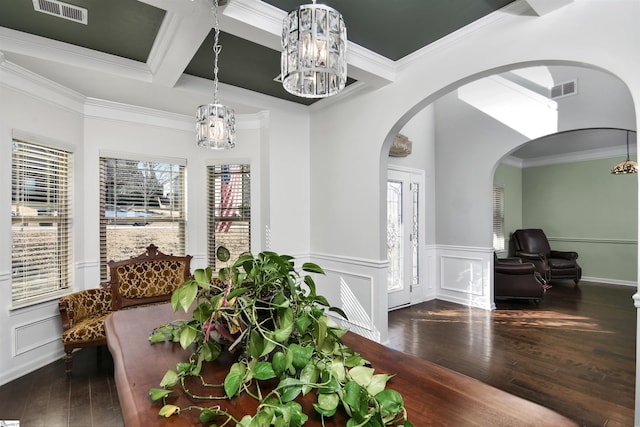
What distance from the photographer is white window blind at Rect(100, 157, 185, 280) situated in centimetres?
375

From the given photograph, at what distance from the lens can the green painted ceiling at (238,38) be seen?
7.50ft

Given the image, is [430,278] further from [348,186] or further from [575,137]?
[575,137]

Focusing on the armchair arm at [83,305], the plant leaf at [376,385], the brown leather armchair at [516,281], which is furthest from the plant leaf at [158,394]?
the brown leather armchair at [516,281]

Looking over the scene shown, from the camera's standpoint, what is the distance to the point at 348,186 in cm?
368

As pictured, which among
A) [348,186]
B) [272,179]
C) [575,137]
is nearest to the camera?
[348,186]

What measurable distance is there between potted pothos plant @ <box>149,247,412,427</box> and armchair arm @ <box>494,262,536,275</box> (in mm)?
4960

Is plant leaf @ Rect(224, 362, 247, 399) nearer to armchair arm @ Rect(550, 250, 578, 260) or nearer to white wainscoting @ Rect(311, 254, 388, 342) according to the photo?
white wainscoting @ Rect(311, 254, 388, 342)

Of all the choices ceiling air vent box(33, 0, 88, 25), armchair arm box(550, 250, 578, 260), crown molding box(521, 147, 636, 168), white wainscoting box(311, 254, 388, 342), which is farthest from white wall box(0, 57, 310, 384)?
crown molding box(521, 147, 636, 168)

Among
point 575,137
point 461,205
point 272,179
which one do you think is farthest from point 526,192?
point 272,179

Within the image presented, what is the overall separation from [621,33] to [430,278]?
4.18 meters

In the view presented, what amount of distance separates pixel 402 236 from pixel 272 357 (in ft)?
14.3

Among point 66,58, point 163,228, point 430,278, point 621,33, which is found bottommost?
point 430,278

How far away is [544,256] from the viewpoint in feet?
21.7

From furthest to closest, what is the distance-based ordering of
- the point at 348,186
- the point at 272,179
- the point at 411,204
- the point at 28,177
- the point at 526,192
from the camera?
the point at 526,192 → the point at 411,204 → the point at 272,179 → the point at 348,186 → the point at 28,177
